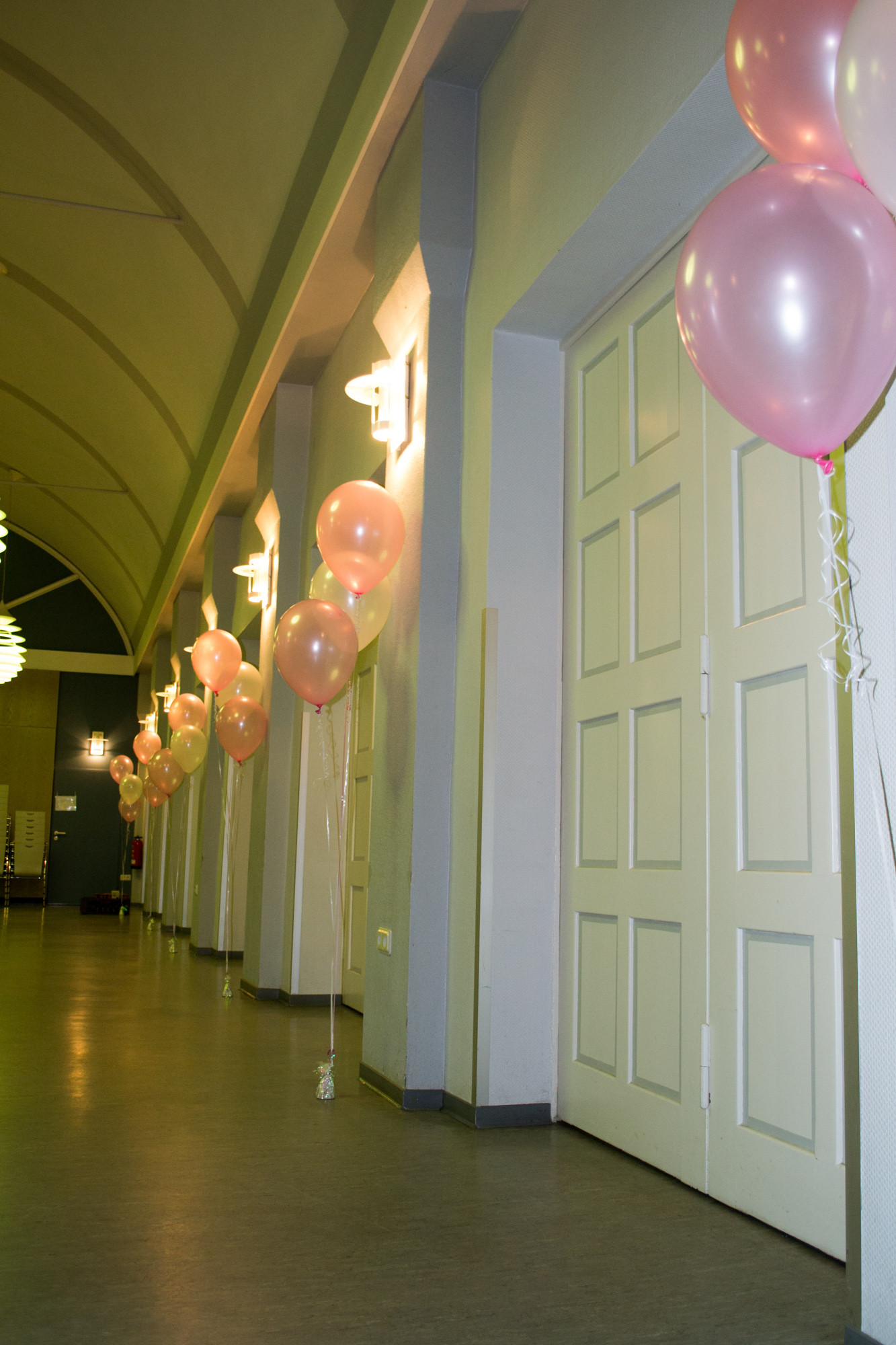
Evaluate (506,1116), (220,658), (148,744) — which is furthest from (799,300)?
(148,744)

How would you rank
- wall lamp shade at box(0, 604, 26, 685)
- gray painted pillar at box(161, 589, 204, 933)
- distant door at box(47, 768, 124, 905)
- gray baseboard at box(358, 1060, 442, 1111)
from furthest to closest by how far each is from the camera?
distant door at box(47, 768, 124, 905), wall lamp shade at box(0, 604, 26, 685), gray painted pillar at box(161, 589, 204, 933), gray baseboard at box(358, 1060, 442, 1111)

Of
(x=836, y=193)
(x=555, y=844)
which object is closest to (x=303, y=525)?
(x=555, y=844)

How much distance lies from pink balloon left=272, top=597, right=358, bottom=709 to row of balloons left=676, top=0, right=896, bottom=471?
2504 millimetres

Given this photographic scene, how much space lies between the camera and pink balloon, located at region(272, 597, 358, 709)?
13.4 feet

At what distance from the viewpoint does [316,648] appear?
409cm

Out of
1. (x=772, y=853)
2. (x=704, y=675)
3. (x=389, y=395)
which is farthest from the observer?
(x=389, y=395)

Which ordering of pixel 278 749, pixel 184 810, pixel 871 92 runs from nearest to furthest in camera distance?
pixel 871 92
pixel 278 749
pixel 184 810

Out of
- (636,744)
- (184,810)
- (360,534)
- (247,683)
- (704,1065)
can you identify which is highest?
(360,534)

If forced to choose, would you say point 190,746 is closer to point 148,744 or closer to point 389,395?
point 148,744

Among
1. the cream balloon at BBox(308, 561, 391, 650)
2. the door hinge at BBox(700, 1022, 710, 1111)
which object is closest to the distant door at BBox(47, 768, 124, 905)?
the cream balloon at BBox(308, 561, 391, 650)

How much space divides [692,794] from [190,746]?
639cm

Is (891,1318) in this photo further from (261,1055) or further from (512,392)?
(261,1055)

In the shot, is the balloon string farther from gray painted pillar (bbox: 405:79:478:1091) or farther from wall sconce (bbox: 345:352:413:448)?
wall sconce (bbox: 345:352:413:448)

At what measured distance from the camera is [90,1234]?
2.37 meters
